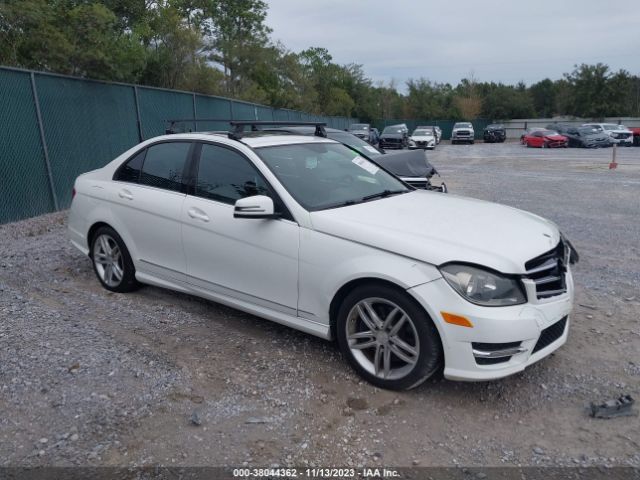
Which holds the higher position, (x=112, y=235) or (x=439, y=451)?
(x=112, y=235)

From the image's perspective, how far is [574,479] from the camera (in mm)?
2750

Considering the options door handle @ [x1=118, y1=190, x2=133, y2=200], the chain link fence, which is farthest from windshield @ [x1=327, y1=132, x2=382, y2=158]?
door handle @ [x1=118, y1=190, x2=133, y2=200]

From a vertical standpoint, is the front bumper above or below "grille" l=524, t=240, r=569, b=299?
below

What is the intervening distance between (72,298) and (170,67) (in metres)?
13.6

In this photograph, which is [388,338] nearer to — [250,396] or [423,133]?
[250,396]

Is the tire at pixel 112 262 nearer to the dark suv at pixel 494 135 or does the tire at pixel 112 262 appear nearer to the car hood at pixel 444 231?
the car hood at pixel 444 231

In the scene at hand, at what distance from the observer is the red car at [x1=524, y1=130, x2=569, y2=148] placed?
35250 millimetres

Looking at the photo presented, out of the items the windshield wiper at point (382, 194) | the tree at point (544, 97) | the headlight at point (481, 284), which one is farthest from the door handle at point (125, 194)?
the tree at point (544, 97)

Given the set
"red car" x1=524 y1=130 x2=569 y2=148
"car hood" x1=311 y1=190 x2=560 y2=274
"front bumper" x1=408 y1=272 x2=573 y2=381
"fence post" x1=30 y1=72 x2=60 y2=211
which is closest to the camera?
"front bumper" x1=408 y1=272 x2=573 y2=381

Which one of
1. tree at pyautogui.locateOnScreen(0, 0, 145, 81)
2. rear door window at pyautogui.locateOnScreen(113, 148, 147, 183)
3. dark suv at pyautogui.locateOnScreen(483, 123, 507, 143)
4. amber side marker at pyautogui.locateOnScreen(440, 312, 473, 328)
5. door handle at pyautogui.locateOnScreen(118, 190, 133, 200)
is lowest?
dark suv at pyautogui.locateOnScreen(483, 123, 507, 143)

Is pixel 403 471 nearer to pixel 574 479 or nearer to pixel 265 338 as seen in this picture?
pixel 574 479

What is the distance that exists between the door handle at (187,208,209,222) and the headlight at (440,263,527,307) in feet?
6.57

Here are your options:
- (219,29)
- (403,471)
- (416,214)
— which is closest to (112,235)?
(416,214)

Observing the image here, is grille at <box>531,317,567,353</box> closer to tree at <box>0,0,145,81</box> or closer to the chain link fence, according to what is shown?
the chain link fence
